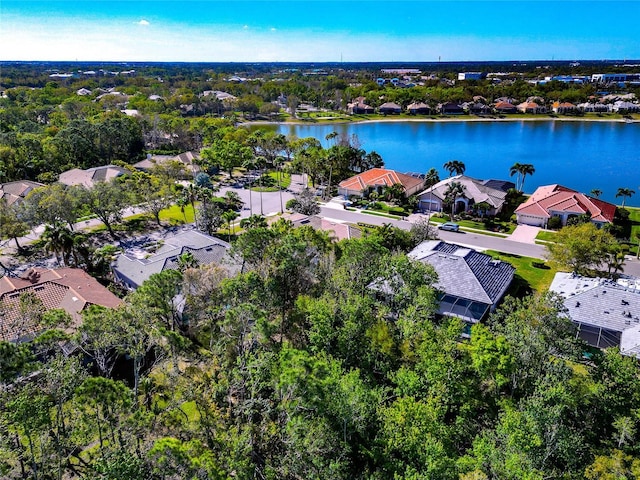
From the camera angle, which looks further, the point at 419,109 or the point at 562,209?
the point at 419,109

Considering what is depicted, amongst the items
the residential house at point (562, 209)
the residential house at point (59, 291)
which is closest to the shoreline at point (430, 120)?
the residential house at point (562, 209)

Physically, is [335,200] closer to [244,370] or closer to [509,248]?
[509,248]

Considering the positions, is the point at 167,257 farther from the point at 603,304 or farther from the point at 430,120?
the point at 430,120

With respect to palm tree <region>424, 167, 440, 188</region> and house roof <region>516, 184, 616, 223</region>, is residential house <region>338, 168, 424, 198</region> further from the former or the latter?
house roof <region>516, 184, 616, 223</region>

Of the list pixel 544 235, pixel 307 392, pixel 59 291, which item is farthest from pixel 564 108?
pixel 307 392

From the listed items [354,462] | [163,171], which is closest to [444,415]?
[354,462]

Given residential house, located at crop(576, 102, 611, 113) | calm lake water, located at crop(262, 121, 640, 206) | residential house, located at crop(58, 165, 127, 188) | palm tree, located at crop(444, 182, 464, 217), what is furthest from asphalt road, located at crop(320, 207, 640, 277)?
residential house, located at crop(576, 102, 611, 113)

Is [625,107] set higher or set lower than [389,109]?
higher
